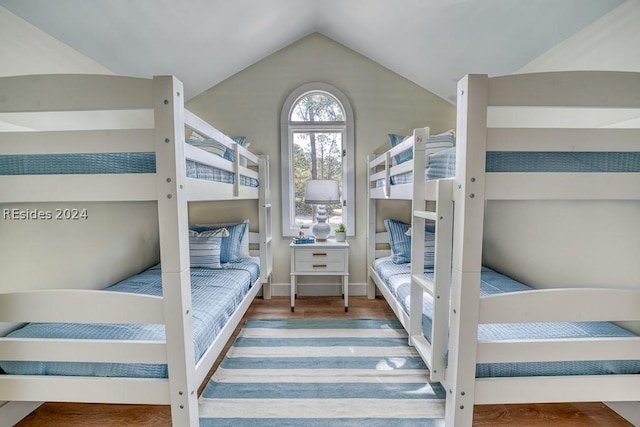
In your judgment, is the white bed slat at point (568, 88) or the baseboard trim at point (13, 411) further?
the baseboard trim at point (13, 411)

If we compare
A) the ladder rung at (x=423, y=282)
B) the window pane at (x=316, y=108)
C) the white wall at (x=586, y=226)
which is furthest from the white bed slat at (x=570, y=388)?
the window pane at (x=316, y=108)

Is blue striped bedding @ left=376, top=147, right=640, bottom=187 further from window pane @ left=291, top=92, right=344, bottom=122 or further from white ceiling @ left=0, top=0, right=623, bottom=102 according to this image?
window pane @ left=291, top=92, right=344, bottom=122

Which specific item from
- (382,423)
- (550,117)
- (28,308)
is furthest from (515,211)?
(28,308)

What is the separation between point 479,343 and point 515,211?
1445 mm

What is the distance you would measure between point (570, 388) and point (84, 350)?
1719 mm

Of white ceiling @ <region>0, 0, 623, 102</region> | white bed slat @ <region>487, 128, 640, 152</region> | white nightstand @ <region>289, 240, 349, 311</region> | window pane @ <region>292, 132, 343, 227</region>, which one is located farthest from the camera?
window pane @ <region>292, 132, 343, 227</region>

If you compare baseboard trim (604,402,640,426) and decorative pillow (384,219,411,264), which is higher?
decorative pillow (384,219,411,264)

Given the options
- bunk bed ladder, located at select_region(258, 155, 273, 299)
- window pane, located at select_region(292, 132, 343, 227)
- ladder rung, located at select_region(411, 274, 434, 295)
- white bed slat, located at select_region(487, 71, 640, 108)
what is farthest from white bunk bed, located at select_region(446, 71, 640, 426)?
window pane, located at select_region(292, 132, 343, 227)

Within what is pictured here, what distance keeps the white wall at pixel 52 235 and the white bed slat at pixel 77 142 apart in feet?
1.36

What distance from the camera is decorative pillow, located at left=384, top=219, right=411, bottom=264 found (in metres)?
2.50

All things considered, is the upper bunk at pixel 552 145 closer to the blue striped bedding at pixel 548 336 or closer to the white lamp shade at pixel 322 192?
the blue striped bedding at pixel 548 336

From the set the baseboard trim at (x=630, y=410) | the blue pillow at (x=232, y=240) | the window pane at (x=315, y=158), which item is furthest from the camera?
the window pane at (x=315, y=158)

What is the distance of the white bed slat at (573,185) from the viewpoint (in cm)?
100

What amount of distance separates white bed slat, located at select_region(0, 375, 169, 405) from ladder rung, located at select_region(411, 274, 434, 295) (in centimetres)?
111
